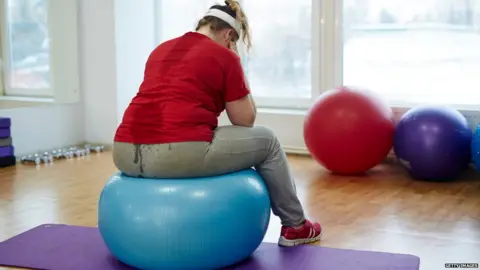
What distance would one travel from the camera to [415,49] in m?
5.08

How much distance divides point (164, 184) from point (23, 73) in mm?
3513

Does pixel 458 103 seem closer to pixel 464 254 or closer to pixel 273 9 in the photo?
pixel 273 9

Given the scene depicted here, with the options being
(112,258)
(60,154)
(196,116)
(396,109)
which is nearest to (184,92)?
(196,116)

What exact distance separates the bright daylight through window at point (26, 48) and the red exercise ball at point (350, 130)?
2.50 meters

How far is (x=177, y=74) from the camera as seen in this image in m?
2.54

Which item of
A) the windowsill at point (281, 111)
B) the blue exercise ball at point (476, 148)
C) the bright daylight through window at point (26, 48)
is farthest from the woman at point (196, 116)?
the bright daylight through window at point (26, 48)

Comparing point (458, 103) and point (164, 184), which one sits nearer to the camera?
point (164, 184)

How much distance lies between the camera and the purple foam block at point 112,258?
257 cm

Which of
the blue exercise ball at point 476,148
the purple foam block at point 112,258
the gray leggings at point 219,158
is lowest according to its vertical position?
the purple foam block at point 112,258

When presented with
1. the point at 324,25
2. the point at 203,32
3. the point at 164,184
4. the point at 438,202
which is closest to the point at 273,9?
the point at 324,25

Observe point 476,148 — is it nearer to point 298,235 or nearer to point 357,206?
point 357,206

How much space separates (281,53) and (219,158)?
3.35 m

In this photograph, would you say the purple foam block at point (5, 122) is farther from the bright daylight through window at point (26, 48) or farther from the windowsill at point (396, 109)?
the windowsill at point (396, 109)

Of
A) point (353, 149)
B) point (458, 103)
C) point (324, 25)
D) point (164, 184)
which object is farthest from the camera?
point (324, 25)
